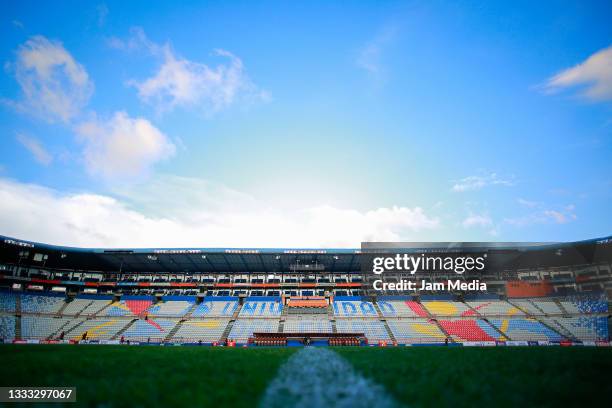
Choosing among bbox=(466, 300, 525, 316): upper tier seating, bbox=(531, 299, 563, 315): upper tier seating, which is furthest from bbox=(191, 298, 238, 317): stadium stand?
bbox=(531, 299, 563, 315): upper tier seating

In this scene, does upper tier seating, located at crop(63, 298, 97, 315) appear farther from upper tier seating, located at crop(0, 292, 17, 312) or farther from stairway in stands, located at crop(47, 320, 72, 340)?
upper tier seating, located at crop(0, 292, 17, 312)

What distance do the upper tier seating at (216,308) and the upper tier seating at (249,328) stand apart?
346cm

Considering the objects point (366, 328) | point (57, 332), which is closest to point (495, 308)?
point (366, 328)

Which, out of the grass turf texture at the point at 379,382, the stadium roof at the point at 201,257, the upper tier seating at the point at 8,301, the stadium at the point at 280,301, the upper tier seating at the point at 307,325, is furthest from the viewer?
the stadium roof at the point at 201,257

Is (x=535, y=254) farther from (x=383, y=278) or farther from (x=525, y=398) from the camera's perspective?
(x=525, y=398)

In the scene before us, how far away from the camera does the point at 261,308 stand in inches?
1745

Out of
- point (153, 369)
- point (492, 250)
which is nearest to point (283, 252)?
point (492, 250)

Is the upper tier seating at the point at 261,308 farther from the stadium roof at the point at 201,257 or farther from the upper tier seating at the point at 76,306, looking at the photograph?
the upper tier seating at the point at 76,306

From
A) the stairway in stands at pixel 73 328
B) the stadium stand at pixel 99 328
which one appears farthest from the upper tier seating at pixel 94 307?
the stadium stand at pixel 99 328

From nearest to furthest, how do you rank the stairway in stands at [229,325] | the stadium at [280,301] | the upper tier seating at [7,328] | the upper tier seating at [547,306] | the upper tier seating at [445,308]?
the upper tier seating at [7,328]
the stadium at [280,301]
the stairway in stands at [229,325]
the upper tier seating at [547,306]
the upper tier seating at [445,308]

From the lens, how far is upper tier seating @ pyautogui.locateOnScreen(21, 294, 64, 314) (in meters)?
40.1

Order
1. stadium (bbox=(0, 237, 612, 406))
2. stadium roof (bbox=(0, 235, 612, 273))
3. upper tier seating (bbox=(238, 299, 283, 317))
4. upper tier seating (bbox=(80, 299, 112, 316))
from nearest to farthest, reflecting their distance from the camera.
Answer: stadium (bbox=(0, 237, 612, 406)) < stadium roof (bbox=(0, 235, 612, 273)) < upper tier seating (bbox=(80, 299, 112, 316)) < upper tier seating (bbox=(238, 299, 283, 317))

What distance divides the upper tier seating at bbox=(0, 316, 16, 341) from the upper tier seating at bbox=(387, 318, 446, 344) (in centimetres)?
4499

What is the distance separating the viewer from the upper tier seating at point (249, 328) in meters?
37.1
